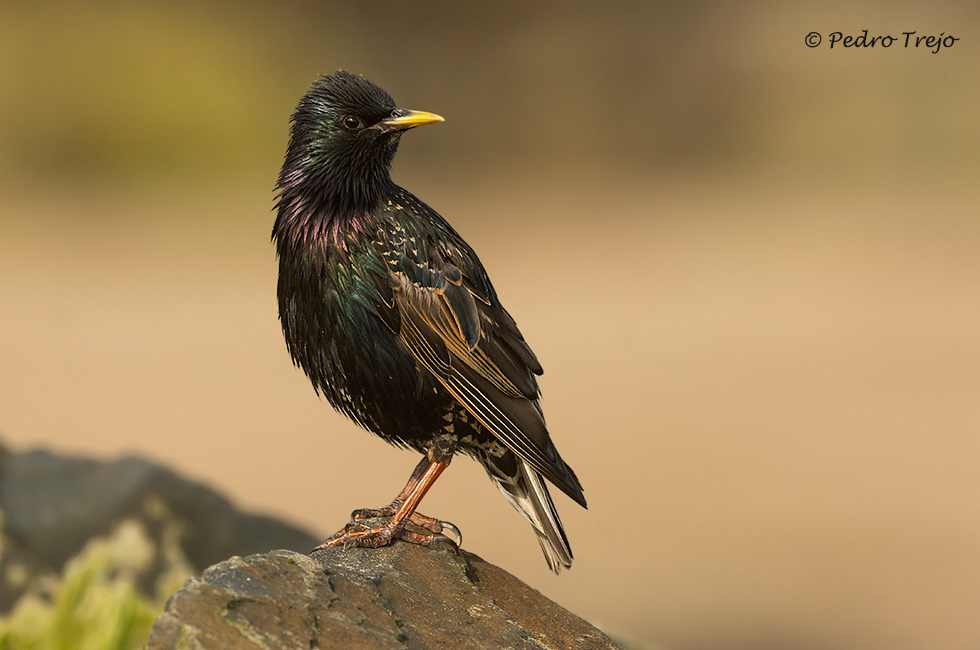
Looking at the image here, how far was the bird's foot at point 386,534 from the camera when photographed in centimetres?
405

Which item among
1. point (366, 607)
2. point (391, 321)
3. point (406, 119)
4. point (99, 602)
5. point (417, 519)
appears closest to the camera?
point (366, 607)

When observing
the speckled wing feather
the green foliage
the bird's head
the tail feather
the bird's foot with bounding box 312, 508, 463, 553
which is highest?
the bird's head

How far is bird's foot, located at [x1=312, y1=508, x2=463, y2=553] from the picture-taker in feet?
13.3

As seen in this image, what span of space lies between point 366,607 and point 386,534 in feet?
2.47

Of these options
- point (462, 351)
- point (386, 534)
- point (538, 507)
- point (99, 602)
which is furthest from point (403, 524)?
point (99, 602)

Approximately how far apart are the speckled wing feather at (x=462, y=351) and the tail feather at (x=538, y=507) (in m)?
0.19

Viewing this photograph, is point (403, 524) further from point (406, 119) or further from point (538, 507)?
point (406, 119)

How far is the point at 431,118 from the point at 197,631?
7.31 ft

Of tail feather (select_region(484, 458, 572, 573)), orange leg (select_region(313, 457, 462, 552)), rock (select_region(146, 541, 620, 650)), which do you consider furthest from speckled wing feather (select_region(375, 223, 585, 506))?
rock (select_region(146, 541, 620, 650))

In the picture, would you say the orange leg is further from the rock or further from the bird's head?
the bird's head

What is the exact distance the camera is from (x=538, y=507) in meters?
4.31

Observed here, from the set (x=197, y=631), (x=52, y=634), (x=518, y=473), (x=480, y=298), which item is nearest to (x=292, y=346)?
(x=480, y=298)

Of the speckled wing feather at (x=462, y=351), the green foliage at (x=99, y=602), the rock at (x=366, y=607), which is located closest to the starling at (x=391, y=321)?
the speckled wing feather at (x=462, y=351)

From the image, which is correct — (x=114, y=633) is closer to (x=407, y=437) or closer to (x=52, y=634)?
(x=52, y=634)
